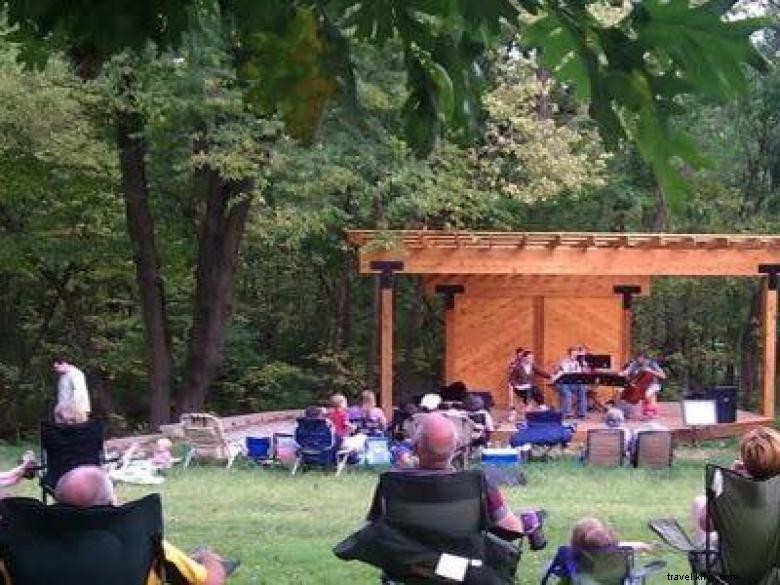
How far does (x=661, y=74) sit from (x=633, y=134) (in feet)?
0.39

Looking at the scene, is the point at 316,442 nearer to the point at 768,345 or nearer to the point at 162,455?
the point at 162,455

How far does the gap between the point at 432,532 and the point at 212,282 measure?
1490 centimetres

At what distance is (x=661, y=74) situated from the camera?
6.35 ft

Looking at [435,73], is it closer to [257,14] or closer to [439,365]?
[257,14]

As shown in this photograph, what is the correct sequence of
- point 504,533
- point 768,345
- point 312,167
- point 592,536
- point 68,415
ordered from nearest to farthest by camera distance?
point 504,533, point 592,536, point 68,415, point 312,167, point 768,345

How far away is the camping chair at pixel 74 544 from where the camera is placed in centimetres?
336

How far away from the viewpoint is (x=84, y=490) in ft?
11.6

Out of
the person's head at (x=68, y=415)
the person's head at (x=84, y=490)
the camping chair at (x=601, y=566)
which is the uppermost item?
the person's head at (x=84, y=490)

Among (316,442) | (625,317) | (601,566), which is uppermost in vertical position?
(625,317)

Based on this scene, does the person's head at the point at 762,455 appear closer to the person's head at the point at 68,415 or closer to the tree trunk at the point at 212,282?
the person's head at the point at 68,415

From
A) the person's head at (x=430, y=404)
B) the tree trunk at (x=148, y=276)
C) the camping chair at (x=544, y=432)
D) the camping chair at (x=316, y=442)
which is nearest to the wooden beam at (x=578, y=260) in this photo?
the tree trunk at (x=148, y=276)

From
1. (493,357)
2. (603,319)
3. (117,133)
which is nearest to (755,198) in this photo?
(603,319)

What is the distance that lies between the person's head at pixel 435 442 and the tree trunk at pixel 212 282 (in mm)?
14295

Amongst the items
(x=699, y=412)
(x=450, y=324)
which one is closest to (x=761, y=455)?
(x=699, y=412)
